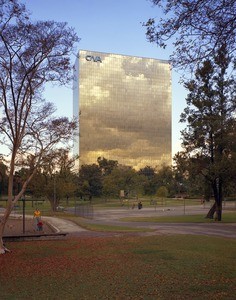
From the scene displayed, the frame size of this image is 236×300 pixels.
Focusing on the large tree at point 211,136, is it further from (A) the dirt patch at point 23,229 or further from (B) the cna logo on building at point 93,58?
(B) the cna logo on building at point 93,58

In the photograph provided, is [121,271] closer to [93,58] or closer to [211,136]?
[211,136]

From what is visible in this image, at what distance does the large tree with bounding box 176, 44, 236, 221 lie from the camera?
133 feet

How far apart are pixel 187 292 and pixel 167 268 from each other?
3.59 meters

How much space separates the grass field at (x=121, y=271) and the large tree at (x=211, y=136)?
19990mm

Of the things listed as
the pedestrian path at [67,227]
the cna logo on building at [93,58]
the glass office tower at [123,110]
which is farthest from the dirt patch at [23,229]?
the cna logo on building at [93,58]

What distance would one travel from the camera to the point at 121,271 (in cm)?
1384

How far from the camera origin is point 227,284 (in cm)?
1141

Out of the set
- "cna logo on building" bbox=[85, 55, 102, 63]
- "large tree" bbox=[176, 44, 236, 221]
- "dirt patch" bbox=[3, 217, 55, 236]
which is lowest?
"dirt patch" bbox=[3, 217, 55, 236]

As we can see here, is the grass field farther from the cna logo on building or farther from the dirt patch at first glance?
the cna logo on building

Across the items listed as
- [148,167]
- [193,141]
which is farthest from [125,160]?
[193,141]

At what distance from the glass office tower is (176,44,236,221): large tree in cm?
9234

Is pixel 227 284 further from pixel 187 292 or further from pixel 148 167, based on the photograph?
pixel 148 167

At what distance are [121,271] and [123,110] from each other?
5966 inches

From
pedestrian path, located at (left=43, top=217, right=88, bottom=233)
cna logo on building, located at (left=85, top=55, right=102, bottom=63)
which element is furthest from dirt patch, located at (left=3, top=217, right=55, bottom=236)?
cna logo on building, located at (left=85, top=55, right=102, bottom=63)
